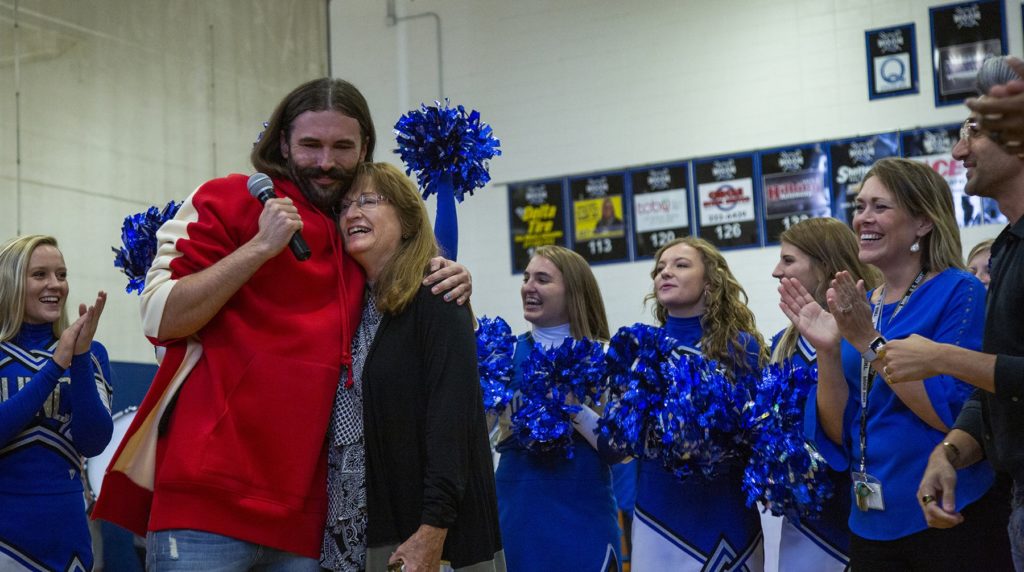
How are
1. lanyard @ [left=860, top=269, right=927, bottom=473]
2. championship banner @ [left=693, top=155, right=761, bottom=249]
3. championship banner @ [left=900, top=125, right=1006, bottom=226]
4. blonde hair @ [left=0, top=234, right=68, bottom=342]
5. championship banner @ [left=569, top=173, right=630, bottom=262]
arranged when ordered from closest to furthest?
lanyard @ [left=860, top=269, right=927, bottom=473] < blonde hair @ [left=0, top=234, right=68, bottom=342] < championship banner @ [left=900, top=125, right=1006, bottom=226] < championship banner @ [left=693, top=155, right=761, bottom=249] < championship banner @ [left=569, top=173, right=630, bottom=262]

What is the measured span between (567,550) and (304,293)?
69.3 inches

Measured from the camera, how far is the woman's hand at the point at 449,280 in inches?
94.3

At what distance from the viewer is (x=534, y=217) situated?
8523mm

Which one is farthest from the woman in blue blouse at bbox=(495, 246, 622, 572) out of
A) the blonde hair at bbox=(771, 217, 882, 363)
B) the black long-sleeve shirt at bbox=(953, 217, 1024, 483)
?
the black long-sleeve shirt at bbox=(953, 217, 1024, 483)

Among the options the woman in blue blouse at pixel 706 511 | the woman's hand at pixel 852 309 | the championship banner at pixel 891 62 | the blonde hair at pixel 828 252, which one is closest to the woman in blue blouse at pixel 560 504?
the woman in blue blouse at pixel 706 511

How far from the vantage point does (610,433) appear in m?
3.48

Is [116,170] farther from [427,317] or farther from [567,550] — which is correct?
[427,317]

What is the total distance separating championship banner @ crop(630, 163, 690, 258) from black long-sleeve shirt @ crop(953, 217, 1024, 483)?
5710 millimetres

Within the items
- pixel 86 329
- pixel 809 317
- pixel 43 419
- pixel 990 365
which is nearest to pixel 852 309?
pixel 809 317

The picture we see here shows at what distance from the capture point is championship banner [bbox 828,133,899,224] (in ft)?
24.7

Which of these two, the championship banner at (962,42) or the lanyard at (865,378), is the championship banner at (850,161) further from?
the lanyard at (865,378)

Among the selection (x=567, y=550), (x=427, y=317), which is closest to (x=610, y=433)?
(x=567, y=550)

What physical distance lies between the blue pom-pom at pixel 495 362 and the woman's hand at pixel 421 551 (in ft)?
5.34

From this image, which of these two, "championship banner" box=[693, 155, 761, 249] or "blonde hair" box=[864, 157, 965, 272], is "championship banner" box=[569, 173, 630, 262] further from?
"blonde hair" box=[864, 157, 965, 272]
